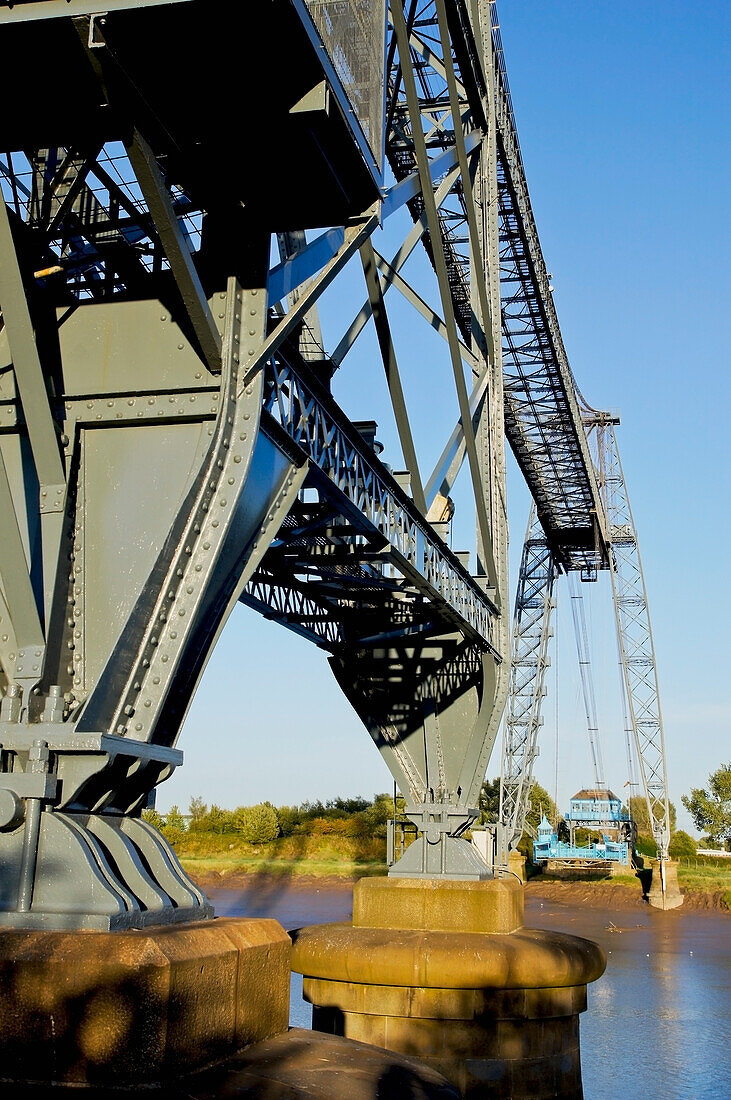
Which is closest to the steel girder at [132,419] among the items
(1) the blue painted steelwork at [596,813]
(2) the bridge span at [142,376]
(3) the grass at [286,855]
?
(2) the bridge span at [142,376]

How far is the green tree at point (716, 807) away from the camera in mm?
91500

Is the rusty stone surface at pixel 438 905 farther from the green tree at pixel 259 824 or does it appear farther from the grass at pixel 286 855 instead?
the green tree at pixel 259 824

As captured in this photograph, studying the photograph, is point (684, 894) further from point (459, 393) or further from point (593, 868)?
point (459, 393)

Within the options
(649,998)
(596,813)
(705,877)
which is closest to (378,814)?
(596,813)

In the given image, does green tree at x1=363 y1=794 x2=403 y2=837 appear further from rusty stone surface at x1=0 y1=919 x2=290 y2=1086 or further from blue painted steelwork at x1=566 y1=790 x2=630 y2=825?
rusty stone surface at x1=0 y1=919 x2=290 y2=1086

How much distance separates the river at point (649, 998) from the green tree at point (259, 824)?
18214 mm

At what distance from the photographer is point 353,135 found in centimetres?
A: 789

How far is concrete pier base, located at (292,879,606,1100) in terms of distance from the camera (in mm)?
15422

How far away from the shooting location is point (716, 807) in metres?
92.4

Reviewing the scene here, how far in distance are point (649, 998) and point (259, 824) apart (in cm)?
4922

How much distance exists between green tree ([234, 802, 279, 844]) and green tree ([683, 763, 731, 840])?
→ 3772cm

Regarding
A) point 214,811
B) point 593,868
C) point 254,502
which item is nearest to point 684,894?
point 593,868

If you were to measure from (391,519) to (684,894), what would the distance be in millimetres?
46193

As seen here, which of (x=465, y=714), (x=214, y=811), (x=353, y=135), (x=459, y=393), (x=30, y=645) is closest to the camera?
(x=30, y=645)
